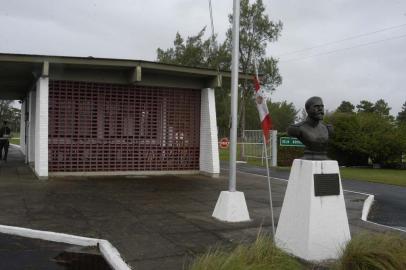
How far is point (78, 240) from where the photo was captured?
6.83 meters

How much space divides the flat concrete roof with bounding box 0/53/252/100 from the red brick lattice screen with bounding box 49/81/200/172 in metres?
0.36

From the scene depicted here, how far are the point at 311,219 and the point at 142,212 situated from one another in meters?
3.76

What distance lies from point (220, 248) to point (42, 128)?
8.74 m

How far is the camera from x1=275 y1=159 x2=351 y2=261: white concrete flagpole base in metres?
6.34

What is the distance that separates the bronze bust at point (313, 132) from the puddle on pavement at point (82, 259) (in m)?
3.03

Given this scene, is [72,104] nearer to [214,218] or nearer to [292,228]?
[214,218]

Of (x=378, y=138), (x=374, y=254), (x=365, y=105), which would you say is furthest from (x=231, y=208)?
(x=365, y=105)

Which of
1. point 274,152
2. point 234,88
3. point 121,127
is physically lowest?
point 274,152

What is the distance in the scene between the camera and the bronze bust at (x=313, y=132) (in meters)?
6.68

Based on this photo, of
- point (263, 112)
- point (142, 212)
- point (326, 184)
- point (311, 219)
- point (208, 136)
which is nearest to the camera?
point (311, 219)

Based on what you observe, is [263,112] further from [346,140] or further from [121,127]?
[346,140]

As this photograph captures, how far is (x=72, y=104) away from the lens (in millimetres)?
15078

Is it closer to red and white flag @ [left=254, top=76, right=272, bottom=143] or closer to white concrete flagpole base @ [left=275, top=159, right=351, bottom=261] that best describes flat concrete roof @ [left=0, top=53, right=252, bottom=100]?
red and white flag @ [left=254, top=76, right=272, bottom=143]

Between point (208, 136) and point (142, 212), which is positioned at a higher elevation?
point (208, 136)
